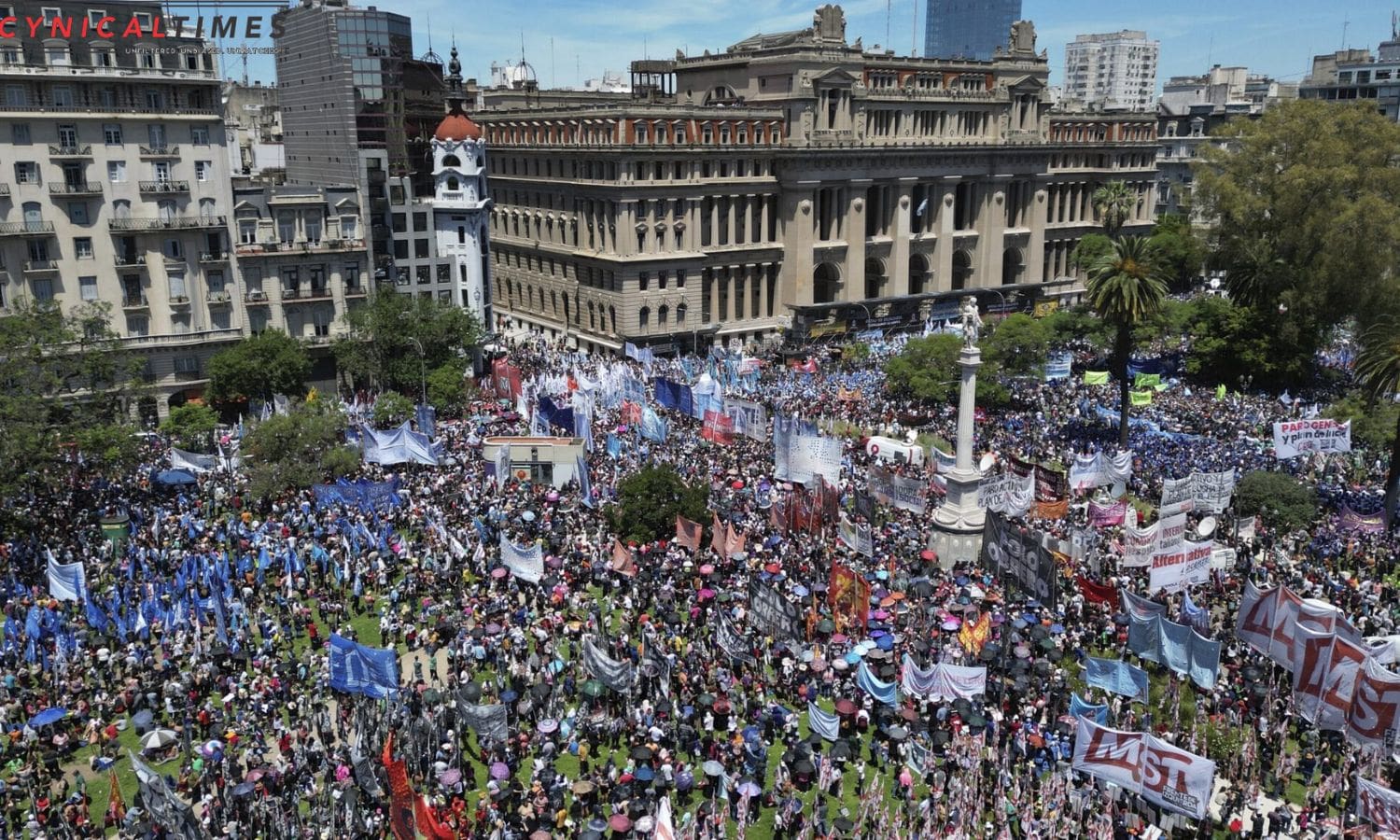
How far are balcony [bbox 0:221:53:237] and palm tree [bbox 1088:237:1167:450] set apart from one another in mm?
55207

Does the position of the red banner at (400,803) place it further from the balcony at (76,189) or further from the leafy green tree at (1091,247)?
the leafy green tree at (1091,247)

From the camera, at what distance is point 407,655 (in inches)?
1417

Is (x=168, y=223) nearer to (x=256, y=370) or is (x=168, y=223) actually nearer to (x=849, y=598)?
(x=256, y=370)

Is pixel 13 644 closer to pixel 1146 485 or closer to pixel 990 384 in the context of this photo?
pixel 1146 485

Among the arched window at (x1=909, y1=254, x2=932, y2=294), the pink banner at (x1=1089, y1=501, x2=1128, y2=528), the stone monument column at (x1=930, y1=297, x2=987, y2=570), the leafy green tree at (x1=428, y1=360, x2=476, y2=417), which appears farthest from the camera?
the arched window at (x1=909, y1=254, x2=932, y2=294)

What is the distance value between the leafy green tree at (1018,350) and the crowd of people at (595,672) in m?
15.7

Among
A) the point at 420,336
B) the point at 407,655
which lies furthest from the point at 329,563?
the point at 420,336

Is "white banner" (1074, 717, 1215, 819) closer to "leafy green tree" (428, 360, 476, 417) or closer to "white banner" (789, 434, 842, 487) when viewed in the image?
"white banner" (789, 434, 842, 487)

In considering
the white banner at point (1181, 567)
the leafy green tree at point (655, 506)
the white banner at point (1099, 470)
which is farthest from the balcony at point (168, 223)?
the white banner at point (1181, 567)

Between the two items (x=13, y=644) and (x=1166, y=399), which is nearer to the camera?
(x=13, y=644)

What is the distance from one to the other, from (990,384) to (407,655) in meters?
39.2

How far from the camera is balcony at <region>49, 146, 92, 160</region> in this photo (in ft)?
198

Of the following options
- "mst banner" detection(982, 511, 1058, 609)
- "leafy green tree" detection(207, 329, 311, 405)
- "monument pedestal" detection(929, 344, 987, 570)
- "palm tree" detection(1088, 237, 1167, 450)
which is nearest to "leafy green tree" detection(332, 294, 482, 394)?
"leafy green tree" detection(207, 329, 311, 405)

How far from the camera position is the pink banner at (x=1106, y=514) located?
44031 millimetres
